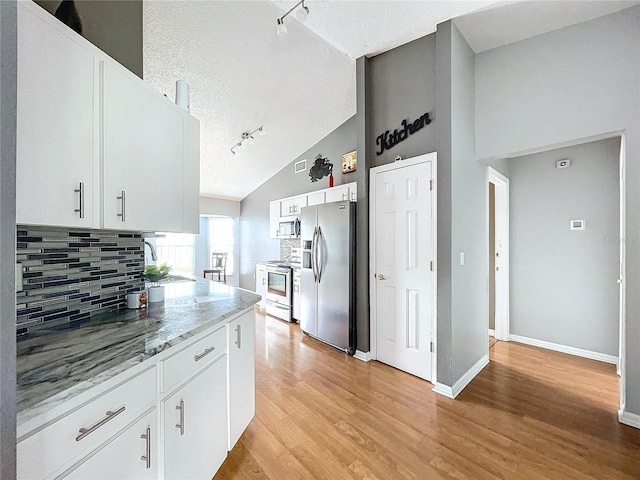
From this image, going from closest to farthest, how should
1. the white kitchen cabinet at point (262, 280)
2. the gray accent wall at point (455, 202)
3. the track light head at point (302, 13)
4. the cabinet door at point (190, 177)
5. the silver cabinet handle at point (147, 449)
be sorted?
the silver cabinet handle at point (147, 449) < the cabinet door at point (190, 177) < the track light head at point (302, 13) < the gray accent wall at point (455, 202) < the white kitchen cabinet at point (262, 280)

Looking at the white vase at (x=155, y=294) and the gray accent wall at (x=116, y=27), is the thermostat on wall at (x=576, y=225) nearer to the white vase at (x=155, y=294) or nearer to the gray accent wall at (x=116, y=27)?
the white vase at (x=155, y=294)

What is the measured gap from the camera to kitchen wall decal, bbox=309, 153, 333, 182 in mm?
4590

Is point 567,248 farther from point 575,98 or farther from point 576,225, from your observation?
point 575,98

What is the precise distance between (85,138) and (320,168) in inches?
151

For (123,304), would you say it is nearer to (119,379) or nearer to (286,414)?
(119,379)

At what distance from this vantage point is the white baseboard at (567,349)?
9.65 feet

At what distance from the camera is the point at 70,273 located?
1.37m

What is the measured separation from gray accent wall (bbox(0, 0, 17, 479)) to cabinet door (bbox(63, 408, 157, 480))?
0.39 meters

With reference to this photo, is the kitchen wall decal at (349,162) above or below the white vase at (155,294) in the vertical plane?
above

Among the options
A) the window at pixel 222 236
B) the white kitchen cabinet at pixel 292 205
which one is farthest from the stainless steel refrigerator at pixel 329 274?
the window at pixel 222 236

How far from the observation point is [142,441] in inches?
39.6

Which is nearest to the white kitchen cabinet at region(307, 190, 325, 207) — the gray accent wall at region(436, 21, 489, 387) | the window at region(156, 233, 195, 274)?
the gray accent wall at region(436, 21, 489, 387)

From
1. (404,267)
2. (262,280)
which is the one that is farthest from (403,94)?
(262,280)

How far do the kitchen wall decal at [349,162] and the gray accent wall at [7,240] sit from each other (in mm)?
3793
